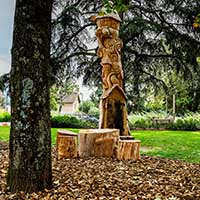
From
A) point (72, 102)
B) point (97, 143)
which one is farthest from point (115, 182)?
point (72, 102)

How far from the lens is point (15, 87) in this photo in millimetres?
3559

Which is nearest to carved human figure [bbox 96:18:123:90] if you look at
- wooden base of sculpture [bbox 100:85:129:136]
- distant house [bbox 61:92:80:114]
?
wooden base of sculpture [bbox 100:85:129:136]

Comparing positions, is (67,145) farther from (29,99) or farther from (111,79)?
(29,99)

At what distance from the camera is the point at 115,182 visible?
404cm

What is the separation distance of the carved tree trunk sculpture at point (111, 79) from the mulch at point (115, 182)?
2131 mm

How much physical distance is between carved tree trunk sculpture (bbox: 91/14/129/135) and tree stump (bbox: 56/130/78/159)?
1.57 m

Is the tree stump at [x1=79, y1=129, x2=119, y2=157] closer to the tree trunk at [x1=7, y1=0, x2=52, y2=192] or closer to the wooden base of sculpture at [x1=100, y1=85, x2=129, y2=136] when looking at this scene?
the wooden base of sculpture at [x1=100, y1=85, x2=129, y2=136]

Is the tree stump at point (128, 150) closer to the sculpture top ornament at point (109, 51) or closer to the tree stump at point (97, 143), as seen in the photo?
the tree stump at point (97, 143)

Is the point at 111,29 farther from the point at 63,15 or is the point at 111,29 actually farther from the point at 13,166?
the point at 63,15

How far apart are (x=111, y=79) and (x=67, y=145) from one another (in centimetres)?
226

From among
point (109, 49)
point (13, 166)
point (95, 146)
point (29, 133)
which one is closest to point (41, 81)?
point (29, 133)

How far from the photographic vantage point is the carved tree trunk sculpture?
7.52 m

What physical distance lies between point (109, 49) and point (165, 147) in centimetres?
299

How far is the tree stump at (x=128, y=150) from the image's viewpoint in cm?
617
